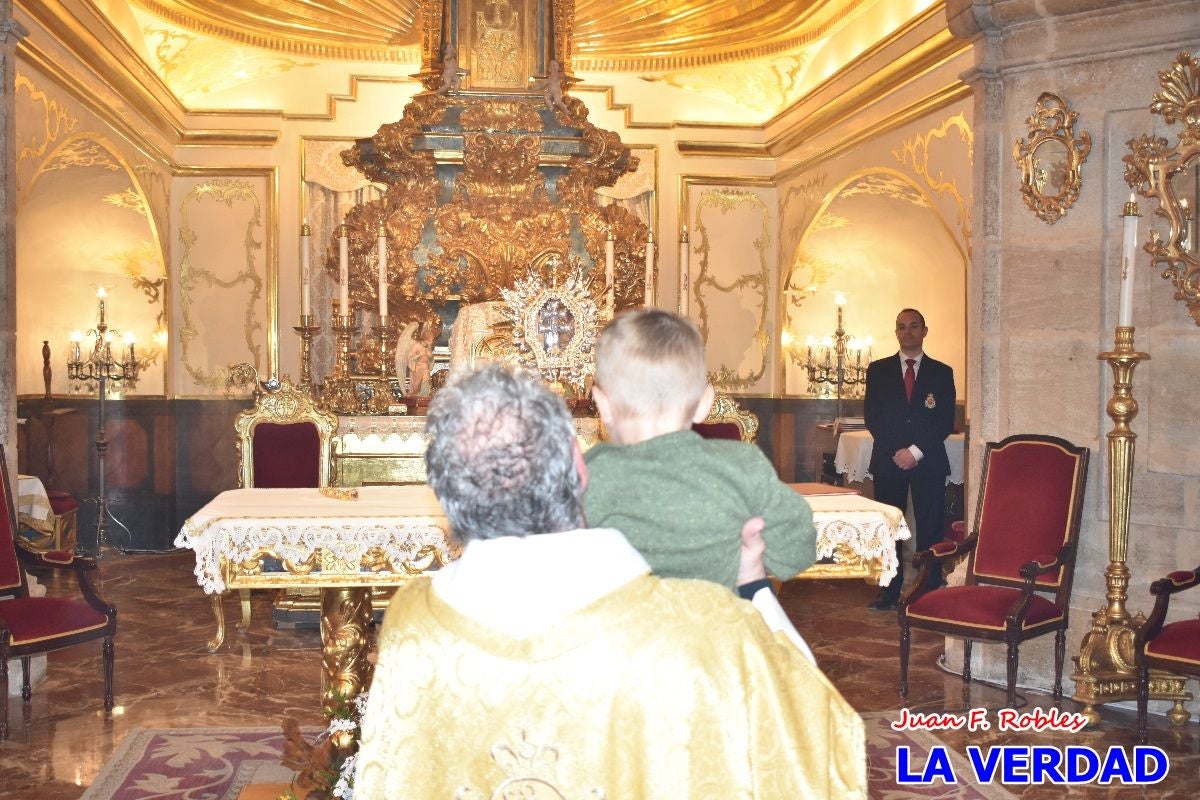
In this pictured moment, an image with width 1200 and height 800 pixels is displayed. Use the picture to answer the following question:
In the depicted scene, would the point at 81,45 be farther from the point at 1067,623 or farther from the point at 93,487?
the point at 1067,623

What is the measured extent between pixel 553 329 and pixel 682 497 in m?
3.94

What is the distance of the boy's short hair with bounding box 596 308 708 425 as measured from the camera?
1927mm

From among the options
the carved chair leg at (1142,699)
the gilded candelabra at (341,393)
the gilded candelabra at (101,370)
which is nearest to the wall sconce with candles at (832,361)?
the gilded candelabra at (341,393)

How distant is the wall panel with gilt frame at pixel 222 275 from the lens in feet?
33.7

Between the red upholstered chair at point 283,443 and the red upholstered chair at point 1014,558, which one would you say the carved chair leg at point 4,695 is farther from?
the red upholstered chair at point 1014,558

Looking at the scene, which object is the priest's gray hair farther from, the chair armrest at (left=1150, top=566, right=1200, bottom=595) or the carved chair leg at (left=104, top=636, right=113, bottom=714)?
the carved chair leg at (left=104, top=636, right=113, bottom=714)

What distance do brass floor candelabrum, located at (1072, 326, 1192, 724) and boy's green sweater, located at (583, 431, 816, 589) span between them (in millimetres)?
3510

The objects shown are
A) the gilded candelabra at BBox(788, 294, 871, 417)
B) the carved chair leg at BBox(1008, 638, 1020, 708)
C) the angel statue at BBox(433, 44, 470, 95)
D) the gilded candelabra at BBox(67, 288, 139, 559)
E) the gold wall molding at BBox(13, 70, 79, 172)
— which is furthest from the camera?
the gilded candelabra at BBox(788, 294, 871, 417)

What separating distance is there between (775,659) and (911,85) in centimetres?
691

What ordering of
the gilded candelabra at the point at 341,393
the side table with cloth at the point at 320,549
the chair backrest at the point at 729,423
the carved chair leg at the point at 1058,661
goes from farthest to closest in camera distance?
the gilded candelabra at the point at 341,393, the chair backrest at the point at 729,423, the carved chair leg at the point at 1058,661, the side table with cloth at the point at 320,549

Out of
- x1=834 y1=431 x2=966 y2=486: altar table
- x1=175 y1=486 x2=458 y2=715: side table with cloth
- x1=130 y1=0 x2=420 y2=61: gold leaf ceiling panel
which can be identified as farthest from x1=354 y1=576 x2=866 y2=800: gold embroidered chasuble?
Result: x1=130 y1=0 x2=420 y2=61: gold leaf ceiling panel

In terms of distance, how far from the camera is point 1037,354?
570 centimetres

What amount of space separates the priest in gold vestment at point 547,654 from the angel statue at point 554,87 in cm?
737

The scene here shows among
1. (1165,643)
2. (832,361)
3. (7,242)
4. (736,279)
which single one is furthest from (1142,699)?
(736,279)
